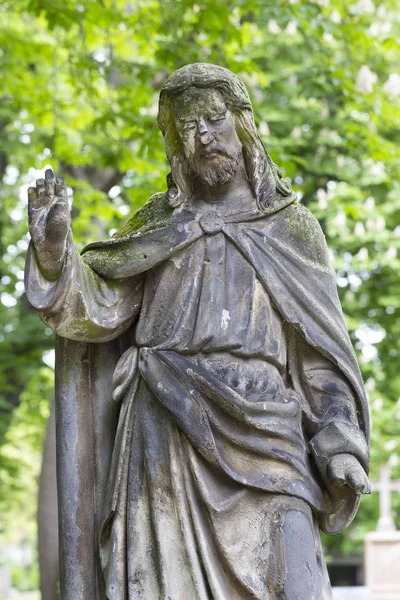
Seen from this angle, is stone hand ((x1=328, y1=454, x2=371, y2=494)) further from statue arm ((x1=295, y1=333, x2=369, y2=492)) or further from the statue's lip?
the statue's lip

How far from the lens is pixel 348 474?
5758 mm

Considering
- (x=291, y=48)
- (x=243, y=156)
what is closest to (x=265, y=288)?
(x=243, y=156)

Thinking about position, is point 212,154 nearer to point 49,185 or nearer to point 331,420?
point 49,185

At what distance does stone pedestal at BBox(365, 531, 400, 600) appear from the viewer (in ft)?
62.7

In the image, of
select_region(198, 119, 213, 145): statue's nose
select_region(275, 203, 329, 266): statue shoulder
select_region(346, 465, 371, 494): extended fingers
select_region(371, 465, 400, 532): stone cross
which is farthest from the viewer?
select_region(371, 465, 400, 532): stone cross

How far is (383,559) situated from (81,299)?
14.1 m

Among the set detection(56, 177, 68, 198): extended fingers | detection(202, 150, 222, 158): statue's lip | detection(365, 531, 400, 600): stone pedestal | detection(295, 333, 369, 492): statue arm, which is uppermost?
detection(202, 150, 222, 158): statue's lip

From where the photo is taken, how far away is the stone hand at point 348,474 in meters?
5.74

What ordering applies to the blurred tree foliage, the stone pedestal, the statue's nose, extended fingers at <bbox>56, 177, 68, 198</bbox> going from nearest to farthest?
1. extended fingers at <bbox>56, 177, 68, 198</bbox>
2. the statue's nose
3. the blurred tree foliage
4. the stone pedestal

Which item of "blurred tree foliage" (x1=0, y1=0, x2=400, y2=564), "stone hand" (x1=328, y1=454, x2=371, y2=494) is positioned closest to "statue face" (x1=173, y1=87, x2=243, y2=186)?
"stone hand" (x1=328, y1=454, x2=371, y2=494)

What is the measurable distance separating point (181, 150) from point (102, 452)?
58.1 inches

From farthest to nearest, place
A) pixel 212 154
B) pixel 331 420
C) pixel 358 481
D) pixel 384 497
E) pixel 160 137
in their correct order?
pixel 384 497 → pixel 160 137 → pixel 212 154 → pixel 331 420 → pixel 358 481

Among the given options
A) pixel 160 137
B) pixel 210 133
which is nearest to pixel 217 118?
pixel 210 133

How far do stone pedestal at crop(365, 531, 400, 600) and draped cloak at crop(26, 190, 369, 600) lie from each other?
13.4m
